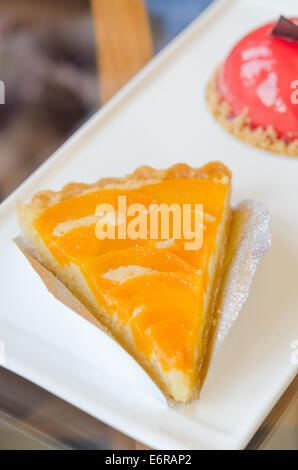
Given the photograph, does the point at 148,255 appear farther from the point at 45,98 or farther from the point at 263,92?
the point at 45,98

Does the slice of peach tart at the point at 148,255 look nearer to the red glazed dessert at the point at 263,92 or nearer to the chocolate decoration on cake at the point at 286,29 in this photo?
the red glazed dessert at the point at 263,92

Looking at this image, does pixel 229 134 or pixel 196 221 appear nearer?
pixel 196 221

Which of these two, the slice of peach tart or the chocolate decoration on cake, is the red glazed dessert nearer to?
the chocolate decoration on cake

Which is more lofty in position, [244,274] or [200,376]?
[244,274]
